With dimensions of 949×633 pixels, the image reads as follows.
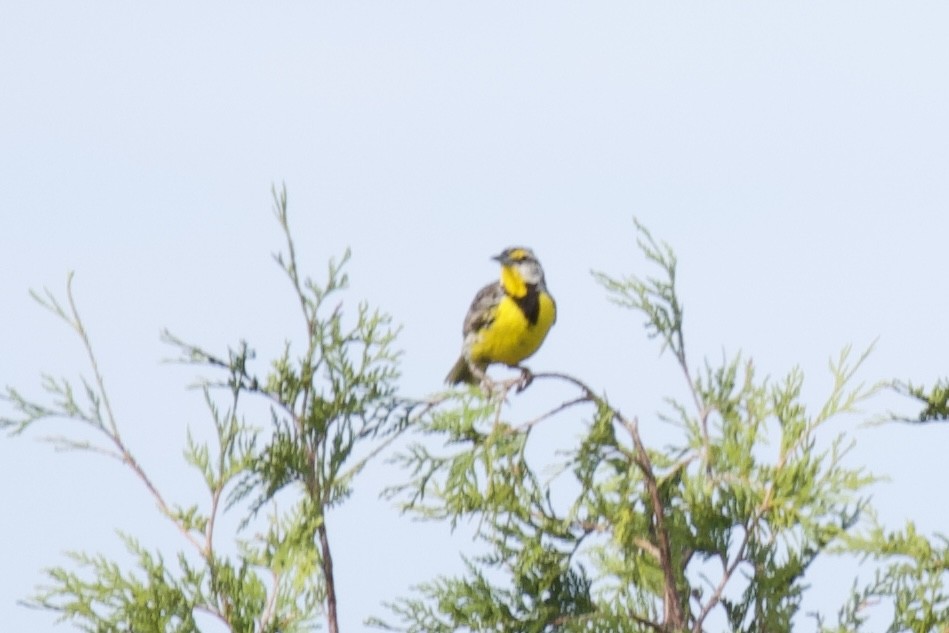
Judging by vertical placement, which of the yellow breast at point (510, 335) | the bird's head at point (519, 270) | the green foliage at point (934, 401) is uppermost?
the bird's head at point (519, 270)

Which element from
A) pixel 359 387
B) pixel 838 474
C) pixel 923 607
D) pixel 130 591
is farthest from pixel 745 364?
pixel 130 591

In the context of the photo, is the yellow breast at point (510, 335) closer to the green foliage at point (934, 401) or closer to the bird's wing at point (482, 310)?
the bird's wing at point (482, 310)

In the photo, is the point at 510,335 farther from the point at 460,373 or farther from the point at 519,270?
Answer: the point at 519,270

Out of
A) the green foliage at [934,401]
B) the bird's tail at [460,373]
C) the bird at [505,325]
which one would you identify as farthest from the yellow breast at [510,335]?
the green foliage at [934,401]

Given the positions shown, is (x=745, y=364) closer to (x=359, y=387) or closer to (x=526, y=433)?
(x=526, y=433)

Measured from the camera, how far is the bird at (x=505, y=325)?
945 centimetres

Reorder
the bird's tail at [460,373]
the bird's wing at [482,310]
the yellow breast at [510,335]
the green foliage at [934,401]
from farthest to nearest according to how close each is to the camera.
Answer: the bird's tail at [460,373] < the bird's wing at [482,310] < the yellow breast at [510,335] < the green foliage at [934,401]

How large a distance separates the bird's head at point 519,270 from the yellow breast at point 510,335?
191 mm

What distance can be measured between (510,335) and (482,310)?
0.32m

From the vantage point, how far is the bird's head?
9.82m

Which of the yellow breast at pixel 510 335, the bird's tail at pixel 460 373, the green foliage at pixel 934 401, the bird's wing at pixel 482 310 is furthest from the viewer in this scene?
the bird's tail at pixel 460 373

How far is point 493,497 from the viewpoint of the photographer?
534cm

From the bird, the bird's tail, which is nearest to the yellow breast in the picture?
the bird

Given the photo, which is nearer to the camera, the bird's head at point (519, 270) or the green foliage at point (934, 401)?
the green foliage at point (934, 401)
